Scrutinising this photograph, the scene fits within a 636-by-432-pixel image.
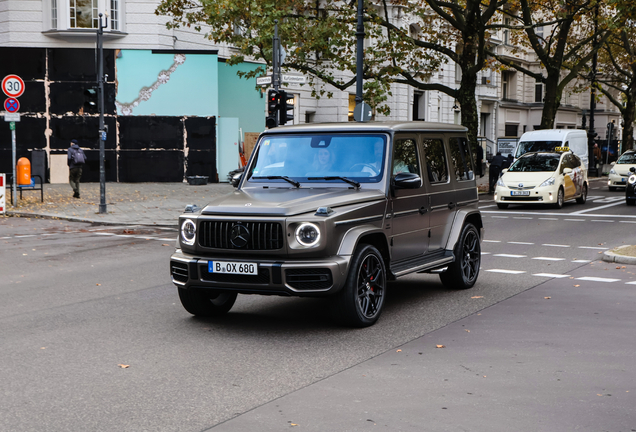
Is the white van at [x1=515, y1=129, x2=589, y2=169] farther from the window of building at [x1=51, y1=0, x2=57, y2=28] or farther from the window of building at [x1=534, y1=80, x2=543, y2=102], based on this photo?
the window of building at [x1=534, y1=80, x2=543, y2=102]

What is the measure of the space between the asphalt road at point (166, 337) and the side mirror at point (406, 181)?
4.10 ft

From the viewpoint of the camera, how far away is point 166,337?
6.76 meters

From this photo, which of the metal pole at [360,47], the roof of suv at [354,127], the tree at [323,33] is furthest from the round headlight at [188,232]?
the tree at [323,33]

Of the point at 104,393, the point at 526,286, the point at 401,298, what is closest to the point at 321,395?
the point at 104,393

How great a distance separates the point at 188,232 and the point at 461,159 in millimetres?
3809

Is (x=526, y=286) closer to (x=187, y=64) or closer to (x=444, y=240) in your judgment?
(x=444, y=240)

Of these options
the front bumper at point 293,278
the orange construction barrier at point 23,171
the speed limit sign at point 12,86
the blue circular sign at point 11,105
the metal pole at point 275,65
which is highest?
the metal pole at point 275,65

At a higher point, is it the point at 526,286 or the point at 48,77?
the point at 48,77

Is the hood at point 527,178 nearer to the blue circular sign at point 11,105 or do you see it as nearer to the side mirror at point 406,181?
the blue circular sign at point 11,105

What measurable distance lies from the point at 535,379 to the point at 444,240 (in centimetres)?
354

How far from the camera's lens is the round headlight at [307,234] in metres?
6.61

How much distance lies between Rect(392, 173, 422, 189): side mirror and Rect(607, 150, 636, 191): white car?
24.9 meters

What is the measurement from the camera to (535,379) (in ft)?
17.9

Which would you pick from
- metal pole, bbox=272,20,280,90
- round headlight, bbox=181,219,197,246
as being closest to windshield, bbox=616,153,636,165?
metal pole, bbox=272,20,280,90
